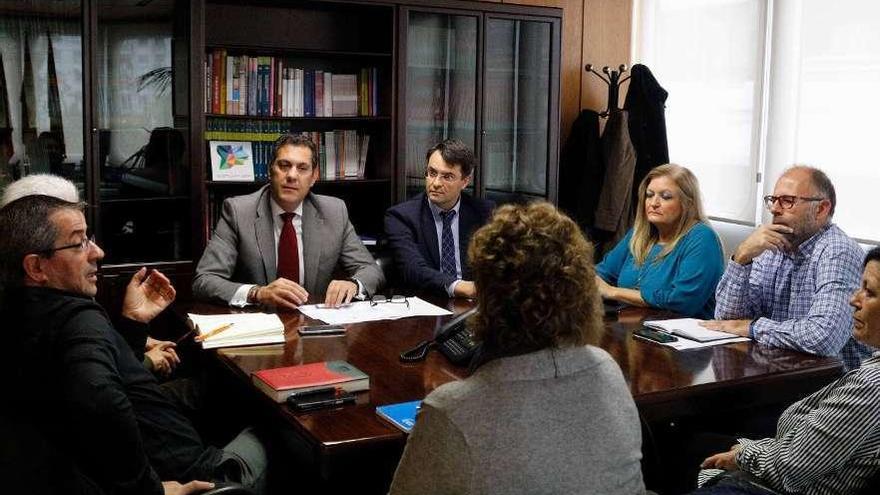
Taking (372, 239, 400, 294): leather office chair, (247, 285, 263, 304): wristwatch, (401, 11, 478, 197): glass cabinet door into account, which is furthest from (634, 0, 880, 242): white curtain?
(247, 285, 263, 304): wristwatch

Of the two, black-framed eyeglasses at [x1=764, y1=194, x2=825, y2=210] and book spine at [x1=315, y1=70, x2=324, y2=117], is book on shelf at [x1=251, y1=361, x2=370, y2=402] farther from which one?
book spine at [x1=315, y1=70, x2=324, y2=117]

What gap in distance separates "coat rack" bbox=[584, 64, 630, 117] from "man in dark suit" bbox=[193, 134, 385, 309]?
6.82 ft

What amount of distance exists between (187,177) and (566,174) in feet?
7.24

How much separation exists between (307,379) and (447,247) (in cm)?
195

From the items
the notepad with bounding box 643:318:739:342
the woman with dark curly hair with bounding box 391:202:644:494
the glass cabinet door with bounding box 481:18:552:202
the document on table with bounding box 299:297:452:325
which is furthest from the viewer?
the glass cabinet door with bounding box 481:18:552:202

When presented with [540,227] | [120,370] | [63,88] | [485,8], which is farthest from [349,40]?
[540,227]

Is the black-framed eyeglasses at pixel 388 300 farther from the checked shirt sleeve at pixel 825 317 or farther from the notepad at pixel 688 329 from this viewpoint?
the checked shirt sleeve at pixel 825 317

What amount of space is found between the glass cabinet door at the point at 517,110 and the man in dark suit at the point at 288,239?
1.47m

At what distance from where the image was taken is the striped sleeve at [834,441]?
1917 millimetres

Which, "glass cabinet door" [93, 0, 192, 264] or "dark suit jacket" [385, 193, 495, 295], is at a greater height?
"glass cabinet door" [93, 0, 192, 264]

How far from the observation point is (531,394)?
1.54 metres

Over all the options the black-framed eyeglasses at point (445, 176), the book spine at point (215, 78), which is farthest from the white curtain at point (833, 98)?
the book spine at point (215, 78)

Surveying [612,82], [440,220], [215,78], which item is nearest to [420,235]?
[440,220]

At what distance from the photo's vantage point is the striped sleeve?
1917 mm
